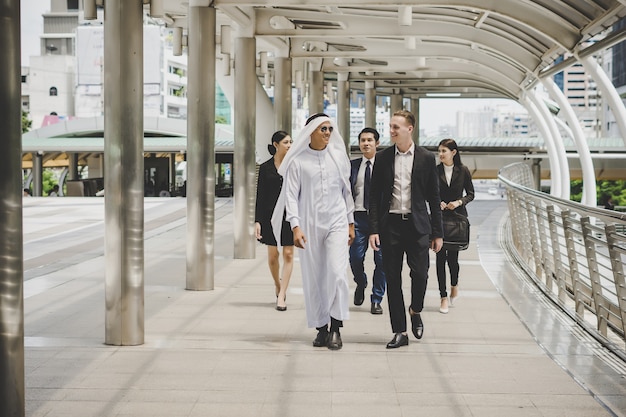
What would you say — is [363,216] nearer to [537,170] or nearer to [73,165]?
[73,165]

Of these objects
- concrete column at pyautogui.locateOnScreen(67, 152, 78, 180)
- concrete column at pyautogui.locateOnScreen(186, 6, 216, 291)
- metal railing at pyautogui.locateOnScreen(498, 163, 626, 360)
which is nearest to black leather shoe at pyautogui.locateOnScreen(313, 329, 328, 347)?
metal railing at pyautogui.locateOnScreen(498, 163, 626, 360)

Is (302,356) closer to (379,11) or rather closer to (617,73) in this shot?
(379,11)

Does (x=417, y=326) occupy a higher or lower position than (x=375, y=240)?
lower

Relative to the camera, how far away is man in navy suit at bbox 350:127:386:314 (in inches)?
365

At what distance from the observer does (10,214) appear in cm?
486

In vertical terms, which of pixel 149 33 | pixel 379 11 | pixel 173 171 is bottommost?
pixel 173 171

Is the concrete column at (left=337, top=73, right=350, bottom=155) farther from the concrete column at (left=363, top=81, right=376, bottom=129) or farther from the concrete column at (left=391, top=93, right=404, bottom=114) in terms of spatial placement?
the concrete column at (left=391, top=93, right=404, bottom=114)

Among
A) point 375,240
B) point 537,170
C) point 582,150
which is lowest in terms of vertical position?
point 537,170

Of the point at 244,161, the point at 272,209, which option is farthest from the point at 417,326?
the point at 244,161

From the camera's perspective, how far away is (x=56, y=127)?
198ft

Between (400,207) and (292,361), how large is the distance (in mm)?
1401

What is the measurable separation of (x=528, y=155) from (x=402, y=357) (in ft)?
198

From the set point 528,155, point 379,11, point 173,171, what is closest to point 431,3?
point 379,11

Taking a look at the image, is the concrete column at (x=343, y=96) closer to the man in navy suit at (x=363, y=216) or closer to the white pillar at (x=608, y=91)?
the white pillar at (x=608, y=91)
